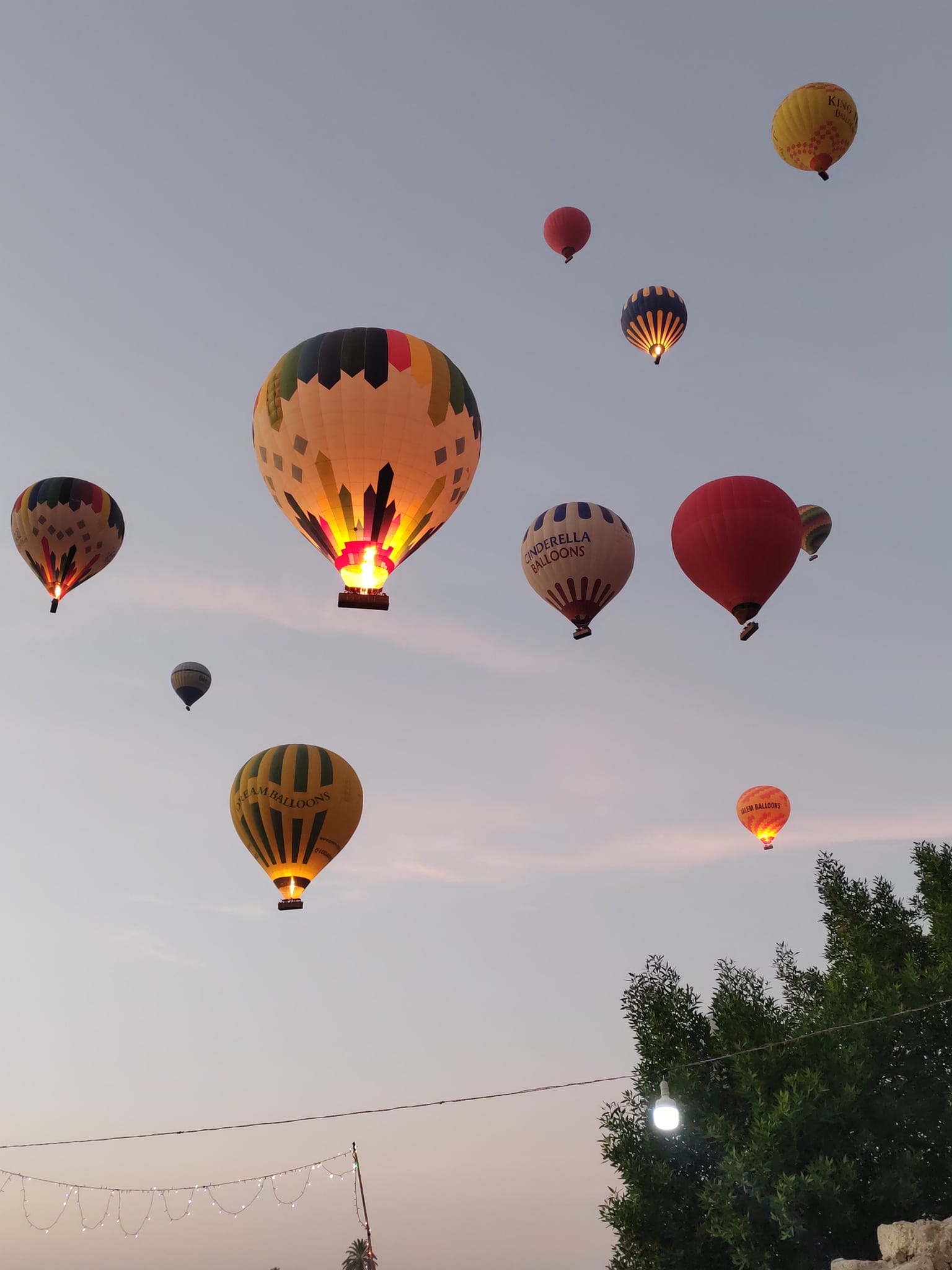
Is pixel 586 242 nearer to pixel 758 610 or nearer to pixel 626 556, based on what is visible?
pixel 626 556

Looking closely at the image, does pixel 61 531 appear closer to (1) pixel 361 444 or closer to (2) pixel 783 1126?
(1) pixel 361 444

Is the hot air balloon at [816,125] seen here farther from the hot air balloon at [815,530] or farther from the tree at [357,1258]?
the tree at [357,1258]

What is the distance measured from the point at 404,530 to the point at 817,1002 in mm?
16374

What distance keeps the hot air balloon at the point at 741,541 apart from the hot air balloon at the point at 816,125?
1472 cm

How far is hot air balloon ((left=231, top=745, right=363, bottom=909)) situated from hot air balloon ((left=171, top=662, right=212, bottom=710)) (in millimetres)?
15971

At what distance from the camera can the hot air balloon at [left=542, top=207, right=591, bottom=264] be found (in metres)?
39.5

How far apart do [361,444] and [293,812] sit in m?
9.61

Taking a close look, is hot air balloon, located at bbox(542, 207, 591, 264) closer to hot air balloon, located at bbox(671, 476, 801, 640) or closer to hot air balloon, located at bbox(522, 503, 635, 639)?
hot air balloon, located at bbox(522, 503, 635, 639)

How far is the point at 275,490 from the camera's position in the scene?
20.4 metres

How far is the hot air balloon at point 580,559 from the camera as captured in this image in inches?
1068

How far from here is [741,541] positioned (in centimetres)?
2247

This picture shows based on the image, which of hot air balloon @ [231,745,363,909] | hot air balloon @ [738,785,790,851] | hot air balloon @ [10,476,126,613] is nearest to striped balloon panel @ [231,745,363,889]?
hot air balloon @ [231,745,363,909]

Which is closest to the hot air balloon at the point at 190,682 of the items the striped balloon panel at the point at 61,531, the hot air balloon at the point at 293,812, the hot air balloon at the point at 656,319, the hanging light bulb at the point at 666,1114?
the striped balloon panel at the point at 61,531

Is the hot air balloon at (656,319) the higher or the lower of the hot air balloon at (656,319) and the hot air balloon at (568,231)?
the lower
